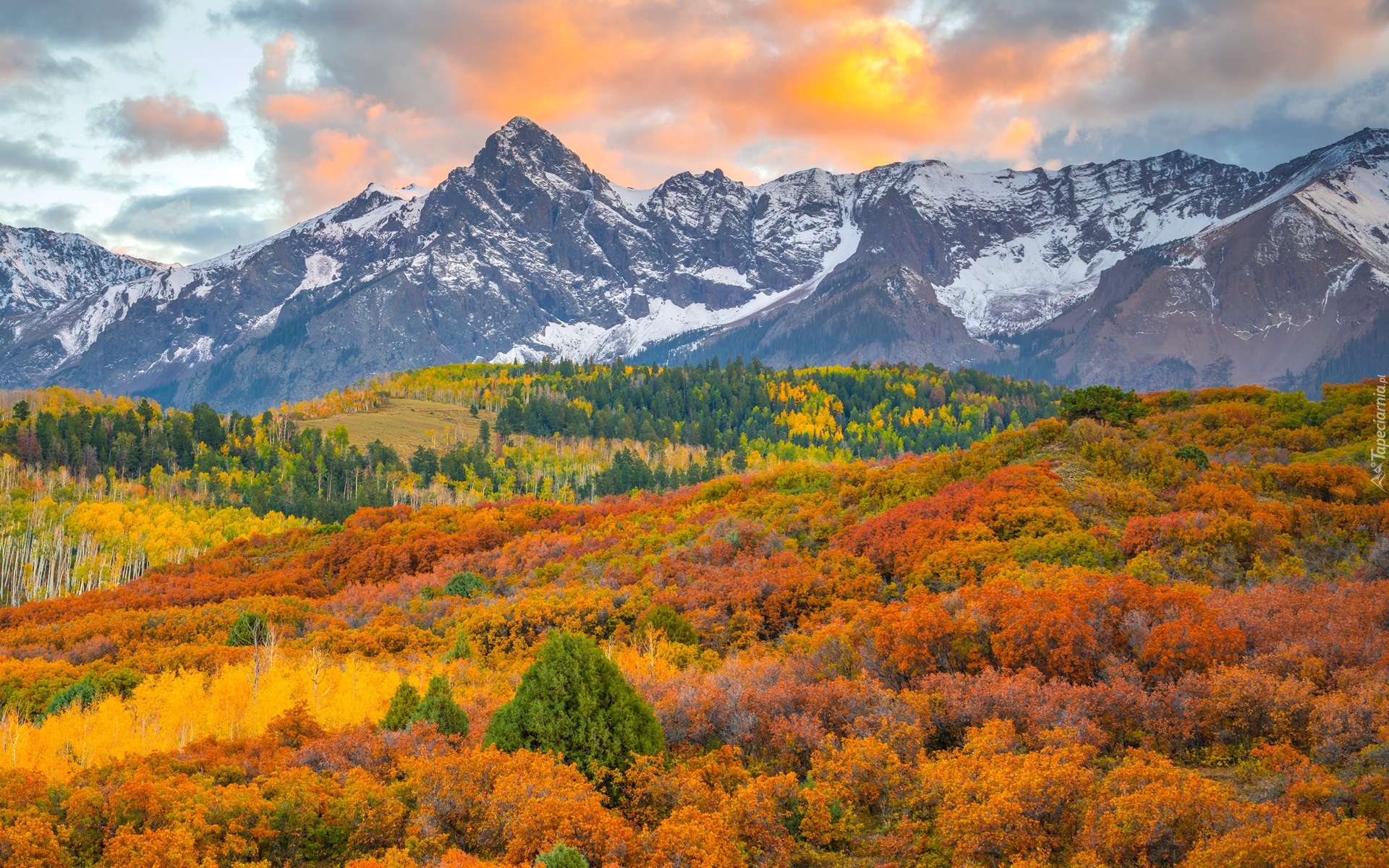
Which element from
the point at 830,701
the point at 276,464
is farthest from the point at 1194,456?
the point at 276,464

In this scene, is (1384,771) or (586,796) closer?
(1384,771)

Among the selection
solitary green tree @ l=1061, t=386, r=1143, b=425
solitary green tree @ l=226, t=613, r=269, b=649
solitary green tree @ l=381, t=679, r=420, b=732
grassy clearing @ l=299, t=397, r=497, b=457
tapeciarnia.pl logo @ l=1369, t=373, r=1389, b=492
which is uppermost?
grassy clearing @ l=299, t=397, r=497, b=457

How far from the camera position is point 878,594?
30.2m

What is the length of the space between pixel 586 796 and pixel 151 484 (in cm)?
14230

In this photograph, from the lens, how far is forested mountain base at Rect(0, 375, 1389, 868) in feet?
41.2

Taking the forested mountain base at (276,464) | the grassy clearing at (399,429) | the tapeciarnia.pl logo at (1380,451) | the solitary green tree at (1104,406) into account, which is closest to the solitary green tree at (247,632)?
the solitary green tree at (1104,406)

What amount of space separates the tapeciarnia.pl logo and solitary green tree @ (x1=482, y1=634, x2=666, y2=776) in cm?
2916

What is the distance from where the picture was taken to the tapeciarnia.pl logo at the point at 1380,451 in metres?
31.7

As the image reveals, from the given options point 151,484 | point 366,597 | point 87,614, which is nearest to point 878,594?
point 366,597

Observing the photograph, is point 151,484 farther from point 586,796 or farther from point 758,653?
point 586,796

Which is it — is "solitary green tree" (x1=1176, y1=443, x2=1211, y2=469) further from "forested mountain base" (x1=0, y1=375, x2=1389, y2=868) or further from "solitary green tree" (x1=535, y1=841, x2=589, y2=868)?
"solitary green tree" (x1=535, y1=841, x2=589, y2=868)

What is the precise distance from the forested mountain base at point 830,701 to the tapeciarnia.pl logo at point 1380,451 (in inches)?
32.3

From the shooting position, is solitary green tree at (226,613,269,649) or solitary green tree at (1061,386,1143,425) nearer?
solitary green tree at (226,613,269,649)

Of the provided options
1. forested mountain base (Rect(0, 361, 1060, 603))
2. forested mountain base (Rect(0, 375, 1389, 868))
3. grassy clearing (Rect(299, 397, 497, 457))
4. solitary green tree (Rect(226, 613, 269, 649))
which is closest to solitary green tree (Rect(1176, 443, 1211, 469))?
forested mountain base (Rect(0, 375, 1389, 868))
